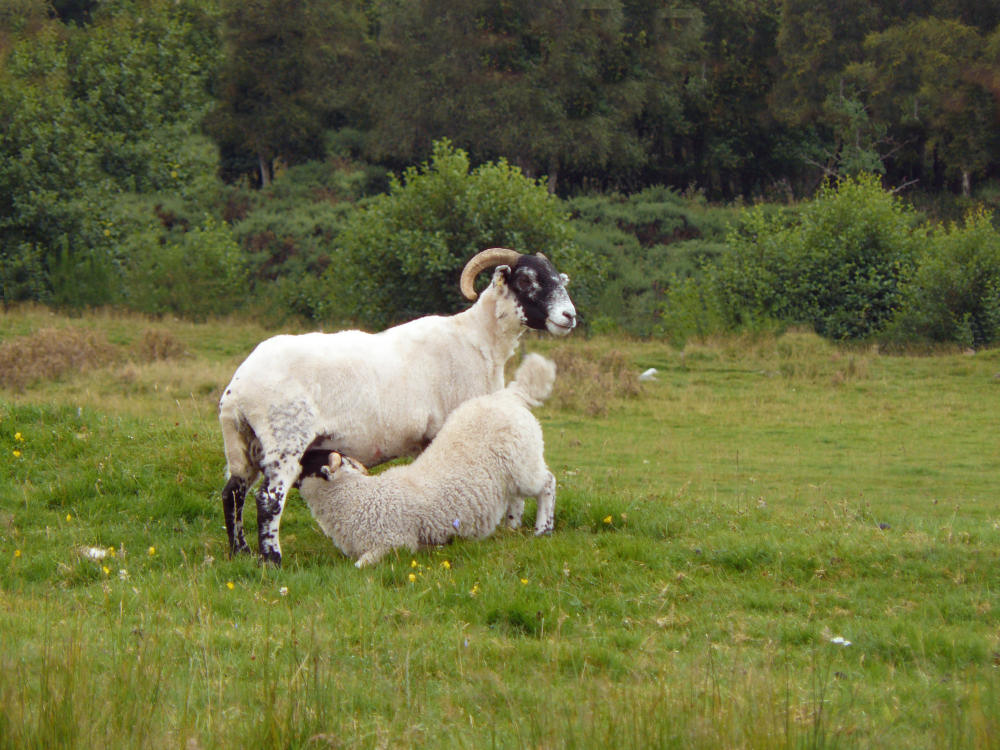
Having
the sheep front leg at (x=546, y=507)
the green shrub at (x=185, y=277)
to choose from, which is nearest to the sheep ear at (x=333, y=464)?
the sheep front leg at (x=546, y=507)

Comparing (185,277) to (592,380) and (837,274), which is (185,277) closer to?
(592,380)

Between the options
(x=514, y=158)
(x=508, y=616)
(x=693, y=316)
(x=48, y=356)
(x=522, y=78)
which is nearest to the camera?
(x=508, y=616)

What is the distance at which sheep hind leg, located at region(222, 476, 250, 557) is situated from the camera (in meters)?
8.64

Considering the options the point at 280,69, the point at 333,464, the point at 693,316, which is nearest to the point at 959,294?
the point at 693,316

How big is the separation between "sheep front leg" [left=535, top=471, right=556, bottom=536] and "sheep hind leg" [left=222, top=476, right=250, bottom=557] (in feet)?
7.99

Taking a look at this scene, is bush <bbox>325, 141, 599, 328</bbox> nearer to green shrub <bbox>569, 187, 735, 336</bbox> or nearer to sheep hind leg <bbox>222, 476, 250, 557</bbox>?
green shrub <bbox>569, 187, 735, 336</bbox>

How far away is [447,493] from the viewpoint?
8625mm

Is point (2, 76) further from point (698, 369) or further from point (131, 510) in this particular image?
point (131, 510)

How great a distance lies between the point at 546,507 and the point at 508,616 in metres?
2.34

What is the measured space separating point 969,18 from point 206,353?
126ft

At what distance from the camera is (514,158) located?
5119 cm

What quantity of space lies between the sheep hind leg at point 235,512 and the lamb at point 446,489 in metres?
0.51

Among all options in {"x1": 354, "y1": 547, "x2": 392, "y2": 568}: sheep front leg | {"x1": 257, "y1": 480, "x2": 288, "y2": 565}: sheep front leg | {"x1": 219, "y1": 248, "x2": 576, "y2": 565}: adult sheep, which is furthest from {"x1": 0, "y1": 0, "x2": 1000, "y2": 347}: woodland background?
{"x1": 354, "y1": 547, "x2": 392, "y2": 568}: sheep front leg

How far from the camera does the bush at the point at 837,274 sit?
32.4 meters
